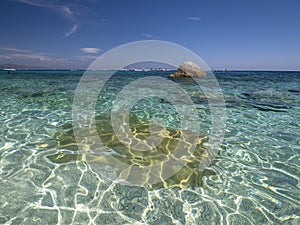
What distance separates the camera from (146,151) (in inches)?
181

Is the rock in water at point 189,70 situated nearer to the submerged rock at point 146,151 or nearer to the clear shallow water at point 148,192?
the submerged rock at point 146,151

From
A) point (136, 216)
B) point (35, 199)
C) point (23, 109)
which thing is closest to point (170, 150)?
point (136, 216)

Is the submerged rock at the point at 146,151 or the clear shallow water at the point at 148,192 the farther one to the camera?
the submerged rock at the point at 146,151

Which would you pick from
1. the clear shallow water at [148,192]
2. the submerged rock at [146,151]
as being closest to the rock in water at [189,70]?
the submerged rock at [146,151]

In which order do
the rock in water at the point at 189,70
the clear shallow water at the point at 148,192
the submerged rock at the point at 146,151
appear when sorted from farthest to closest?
the rock in water at the point at 189,70 < the submerged rock at the point at 146,151 < the clear shallow water at the point at 148,192

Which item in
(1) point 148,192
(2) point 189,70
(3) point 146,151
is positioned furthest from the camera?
(2) point 189,70

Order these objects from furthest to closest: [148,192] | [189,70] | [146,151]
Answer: [189,70] < [146,151] < [148,192]

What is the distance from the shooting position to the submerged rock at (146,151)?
12.2 feet

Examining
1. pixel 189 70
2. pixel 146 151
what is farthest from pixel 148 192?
pixel 189 70

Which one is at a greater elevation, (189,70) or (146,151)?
(189,70)

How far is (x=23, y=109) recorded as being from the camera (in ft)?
26.8

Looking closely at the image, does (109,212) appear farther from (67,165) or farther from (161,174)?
(67,165)

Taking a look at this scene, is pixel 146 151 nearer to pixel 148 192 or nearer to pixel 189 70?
pixel 148 192

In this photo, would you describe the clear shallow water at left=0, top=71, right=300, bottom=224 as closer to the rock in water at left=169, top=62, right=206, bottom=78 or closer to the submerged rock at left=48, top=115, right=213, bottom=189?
the submerged rock at left=48, top=115, right=213, bottom=189
